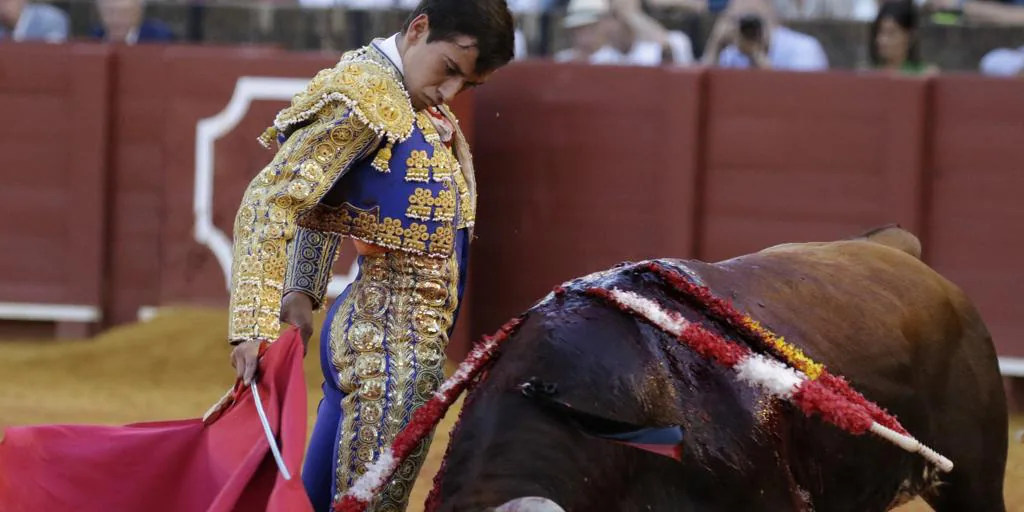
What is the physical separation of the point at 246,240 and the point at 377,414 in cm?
34

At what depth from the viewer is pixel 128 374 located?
6562 millimetres

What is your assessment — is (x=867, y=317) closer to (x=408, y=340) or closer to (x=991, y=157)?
(x=408, y=340)

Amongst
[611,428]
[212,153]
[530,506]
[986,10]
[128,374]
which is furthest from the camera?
[986,10]

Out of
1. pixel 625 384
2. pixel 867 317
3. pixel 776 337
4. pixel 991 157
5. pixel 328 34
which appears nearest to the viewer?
pixel 625 384

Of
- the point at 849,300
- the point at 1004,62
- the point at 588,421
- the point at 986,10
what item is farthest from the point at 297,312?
the point at 986,10

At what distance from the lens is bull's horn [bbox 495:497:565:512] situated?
2094mm

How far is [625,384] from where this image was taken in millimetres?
2305

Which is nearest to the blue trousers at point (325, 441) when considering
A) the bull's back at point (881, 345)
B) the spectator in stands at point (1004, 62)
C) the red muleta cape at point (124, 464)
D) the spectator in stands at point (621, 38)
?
A: the red muleta cape at point (124, 464)

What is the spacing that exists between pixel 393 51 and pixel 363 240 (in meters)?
0.31

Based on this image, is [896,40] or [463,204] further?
[896,40]

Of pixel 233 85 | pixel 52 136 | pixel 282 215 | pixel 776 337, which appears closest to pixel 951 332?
pixel 776 337

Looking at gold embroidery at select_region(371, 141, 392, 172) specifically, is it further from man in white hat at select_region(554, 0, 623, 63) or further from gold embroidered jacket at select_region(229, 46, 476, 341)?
man in white hat at select_region(554, 0, 623, 63)

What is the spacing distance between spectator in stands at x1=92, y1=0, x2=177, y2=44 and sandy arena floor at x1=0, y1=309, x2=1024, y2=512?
1.60 m

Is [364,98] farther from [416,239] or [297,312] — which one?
[297,312]
